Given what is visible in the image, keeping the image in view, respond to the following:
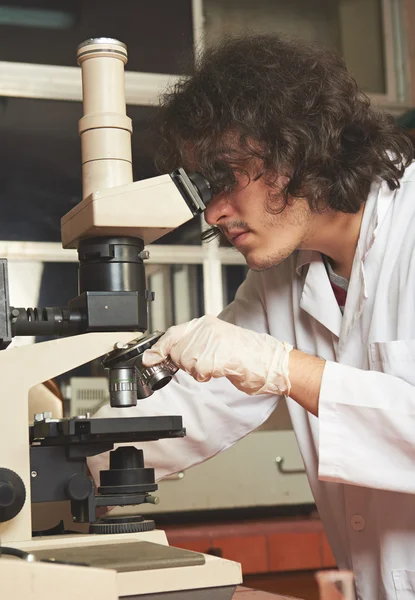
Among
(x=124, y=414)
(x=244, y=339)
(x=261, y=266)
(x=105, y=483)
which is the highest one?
(x=261, y=266)

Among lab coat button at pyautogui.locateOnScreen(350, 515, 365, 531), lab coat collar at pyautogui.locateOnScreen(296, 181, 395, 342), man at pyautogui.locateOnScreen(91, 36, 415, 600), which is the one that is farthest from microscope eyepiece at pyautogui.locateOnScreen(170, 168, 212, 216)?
lab coat button at pyautogui.locateOnScreen(350, 515, 365, 531)

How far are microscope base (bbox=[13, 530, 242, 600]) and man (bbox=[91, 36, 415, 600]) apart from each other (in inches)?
14.7

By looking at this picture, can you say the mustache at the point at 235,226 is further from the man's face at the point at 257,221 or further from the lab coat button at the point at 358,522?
the lab coat button at the point at 358,522

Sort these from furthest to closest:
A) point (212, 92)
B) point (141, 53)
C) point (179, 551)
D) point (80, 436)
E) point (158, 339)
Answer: point (141, 53) < point (212, 92) < point (158, 339) < point (80, 436) < point (179, 551)

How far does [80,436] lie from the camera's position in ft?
3.55

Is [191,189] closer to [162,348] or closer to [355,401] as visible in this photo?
[162,348]

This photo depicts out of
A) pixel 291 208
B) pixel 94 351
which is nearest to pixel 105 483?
pixel 94 351

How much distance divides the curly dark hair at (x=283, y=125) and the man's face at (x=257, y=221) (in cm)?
2

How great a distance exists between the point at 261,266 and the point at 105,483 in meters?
0.58

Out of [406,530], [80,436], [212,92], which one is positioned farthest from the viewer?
[212,92]

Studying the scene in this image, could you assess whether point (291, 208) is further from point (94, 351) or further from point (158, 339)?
point (94, 351)

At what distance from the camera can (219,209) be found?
1.49 meters

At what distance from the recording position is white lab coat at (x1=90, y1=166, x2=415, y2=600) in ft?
4.07

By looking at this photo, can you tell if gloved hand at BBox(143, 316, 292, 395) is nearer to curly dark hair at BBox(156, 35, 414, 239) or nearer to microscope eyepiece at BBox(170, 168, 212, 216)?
microscope eyepiece at BBox(170, 168, 212, 216)
